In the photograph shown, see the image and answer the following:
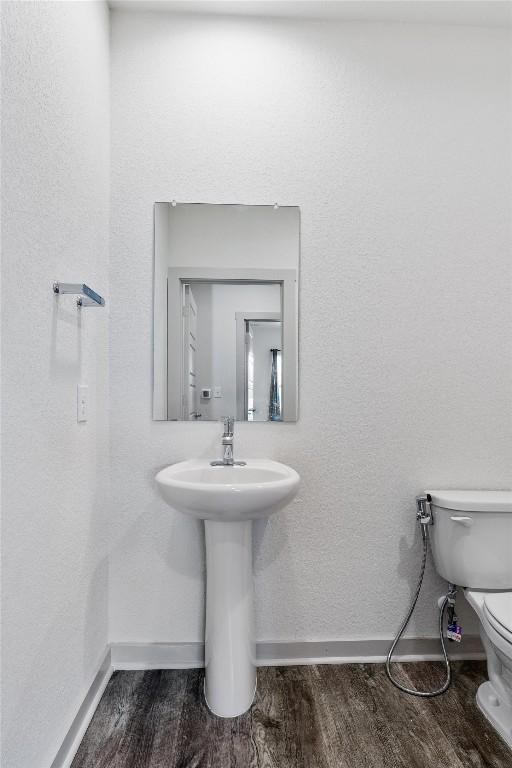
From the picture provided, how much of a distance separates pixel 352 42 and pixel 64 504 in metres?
1.99

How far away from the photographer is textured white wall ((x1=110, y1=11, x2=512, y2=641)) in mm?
1678

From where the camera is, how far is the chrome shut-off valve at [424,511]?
5.32ft

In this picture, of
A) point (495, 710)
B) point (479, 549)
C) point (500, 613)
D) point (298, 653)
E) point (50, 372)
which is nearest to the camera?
point (50, 372)

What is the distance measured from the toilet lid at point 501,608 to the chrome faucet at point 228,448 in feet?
2.93

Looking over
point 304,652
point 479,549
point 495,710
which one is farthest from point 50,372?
point 495,710

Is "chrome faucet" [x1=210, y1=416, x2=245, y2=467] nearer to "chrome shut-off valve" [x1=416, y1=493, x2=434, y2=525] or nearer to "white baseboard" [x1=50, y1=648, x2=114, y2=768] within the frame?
"chrome shut-off valve" [x1=416, y1=493, x2=434, y2=525]

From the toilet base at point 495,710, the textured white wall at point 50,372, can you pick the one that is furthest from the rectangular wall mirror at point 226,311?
the toilet base at point 495,710

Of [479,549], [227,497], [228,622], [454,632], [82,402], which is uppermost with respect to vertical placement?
[82,402]

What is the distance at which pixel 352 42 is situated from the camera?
173cm

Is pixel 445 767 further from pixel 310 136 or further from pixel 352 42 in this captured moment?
pixel 352 42

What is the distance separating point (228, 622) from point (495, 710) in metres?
0.91

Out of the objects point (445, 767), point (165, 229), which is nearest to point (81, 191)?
point (165, 229)

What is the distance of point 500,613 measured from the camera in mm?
1297

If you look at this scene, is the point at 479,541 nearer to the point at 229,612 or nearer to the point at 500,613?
the point at 500,613
